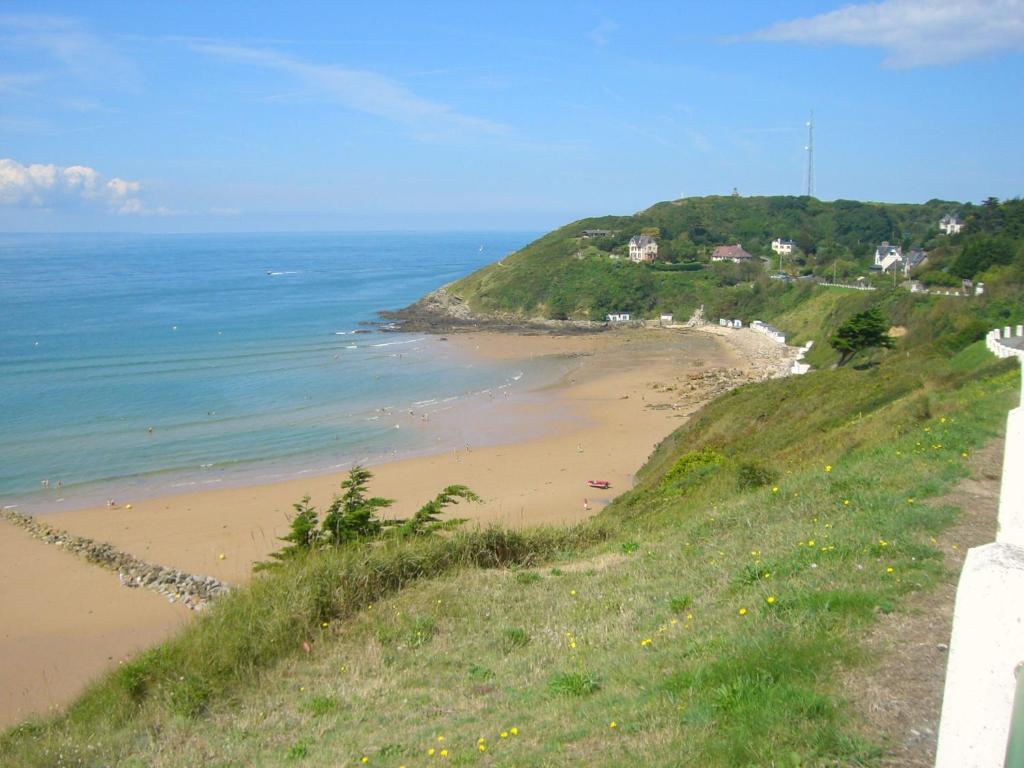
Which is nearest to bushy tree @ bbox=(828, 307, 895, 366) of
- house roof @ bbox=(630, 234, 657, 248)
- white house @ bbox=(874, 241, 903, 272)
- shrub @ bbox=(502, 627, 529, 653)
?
shrub @ bbox=(502, 627, 529, 653)

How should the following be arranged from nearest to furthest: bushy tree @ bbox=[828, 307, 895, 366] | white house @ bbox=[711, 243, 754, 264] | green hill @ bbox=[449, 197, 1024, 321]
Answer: bushy tree @ bbox=[828, 307, 895, 366]
green hill @ bbox=[449, 197, 1024, 321]
white house @ bbox=[711, 243, 754, 264]

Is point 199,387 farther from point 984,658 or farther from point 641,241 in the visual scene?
point 641,241

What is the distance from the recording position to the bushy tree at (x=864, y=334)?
3509cm

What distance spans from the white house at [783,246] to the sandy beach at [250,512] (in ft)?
173

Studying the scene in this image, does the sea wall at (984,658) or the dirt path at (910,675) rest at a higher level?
the sea wall at (984,658)

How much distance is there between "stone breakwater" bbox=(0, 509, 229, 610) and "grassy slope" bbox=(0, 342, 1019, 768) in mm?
8916

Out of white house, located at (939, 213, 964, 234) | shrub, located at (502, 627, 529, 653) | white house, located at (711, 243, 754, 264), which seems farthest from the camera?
white house, located at (939, 213, 964, 234)

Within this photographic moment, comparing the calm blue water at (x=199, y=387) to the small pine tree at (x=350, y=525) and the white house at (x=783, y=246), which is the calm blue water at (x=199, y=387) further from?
the white house at (x=783, y=246)

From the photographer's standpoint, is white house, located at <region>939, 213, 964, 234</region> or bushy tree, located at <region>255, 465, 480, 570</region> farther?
white house, located at <region>939, 213, 964, 234</region>

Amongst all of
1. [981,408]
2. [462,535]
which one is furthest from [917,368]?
[462,535]

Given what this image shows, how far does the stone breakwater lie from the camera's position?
59.0 ft

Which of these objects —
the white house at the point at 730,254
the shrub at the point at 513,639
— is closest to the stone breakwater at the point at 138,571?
the shrub at the point at 513,639

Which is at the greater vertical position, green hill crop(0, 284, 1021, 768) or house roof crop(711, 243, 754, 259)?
house roof crop(711, 243, 754, 259)

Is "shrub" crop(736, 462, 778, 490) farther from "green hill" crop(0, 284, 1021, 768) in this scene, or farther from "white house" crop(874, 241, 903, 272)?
"white house" crop(874, 241, 903, 272)
